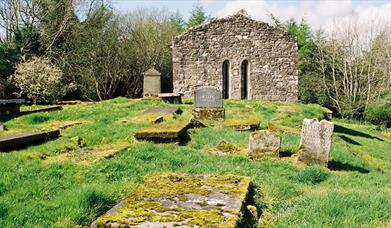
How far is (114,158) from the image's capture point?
7918 millimetres

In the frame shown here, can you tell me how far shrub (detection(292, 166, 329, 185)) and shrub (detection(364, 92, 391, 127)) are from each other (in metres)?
29.7

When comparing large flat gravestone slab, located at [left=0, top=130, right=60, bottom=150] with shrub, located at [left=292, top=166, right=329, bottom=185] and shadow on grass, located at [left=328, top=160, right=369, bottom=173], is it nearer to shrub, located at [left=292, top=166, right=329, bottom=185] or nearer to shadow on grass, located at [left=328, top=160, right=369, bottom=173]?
shrub, located at [left=292, top=166, right=329, bottom=185]

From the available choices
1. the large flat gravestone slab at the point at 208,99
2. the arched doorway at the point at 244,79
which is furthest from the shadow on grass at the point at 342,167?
the arched doorway at the point at 244,79

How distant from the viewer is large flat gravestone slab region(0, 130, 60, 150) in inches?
337

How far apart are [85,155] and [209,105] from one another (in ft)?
22.1

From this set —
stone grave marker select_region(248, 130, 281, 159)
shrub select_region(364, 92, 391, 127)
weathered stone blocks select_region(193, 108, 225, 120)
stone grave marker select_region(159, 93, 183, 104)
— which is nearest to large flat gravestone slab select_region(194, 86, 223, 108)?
weathered stone blocks select_region(193, 108, 225, 120)

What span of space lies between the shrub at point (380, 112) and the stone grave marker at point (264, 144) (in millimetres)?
28568

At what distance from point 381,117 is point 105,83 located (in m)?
21.8

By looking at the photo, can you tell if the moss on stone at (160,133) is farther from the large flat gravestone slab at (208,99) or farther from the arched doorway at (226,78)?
the arched doorway at (226,78)

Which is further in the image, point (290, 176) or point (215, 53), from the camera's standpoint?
point (215, 53)

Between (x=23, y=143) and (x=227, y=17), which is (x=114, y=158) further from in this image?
(x=227, y=17)

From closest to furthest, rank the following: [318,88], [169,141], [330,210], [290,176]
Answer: [330,210], [290,176], [169,141], [318,88]

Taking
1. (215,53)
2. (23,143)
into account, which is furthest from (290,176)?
(215,53)

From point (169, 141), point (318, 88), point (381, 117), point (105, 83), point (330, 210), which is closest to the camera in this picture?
point (330, 210)
